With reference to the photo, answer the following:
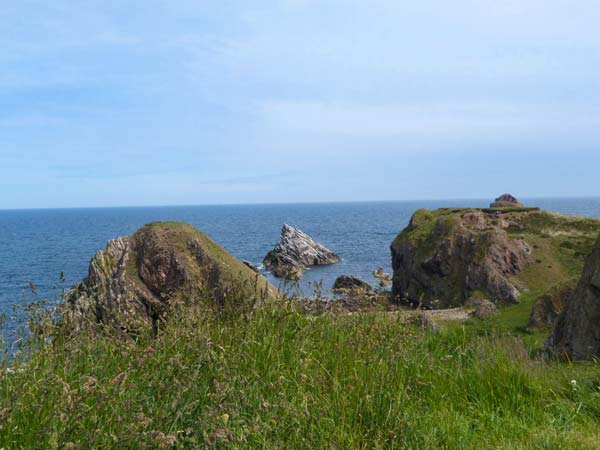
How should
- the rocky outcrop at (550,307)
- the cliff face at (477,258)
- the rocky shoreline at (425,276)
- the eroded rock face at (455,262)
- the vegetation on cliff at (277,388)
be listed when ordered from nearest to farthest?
the vegetation on cliff at (277,388), the rocky shoreline at (425,276), the rocky outcrop at (550,307), the eroded rock face at (455,262), the cliff face at (477,258)

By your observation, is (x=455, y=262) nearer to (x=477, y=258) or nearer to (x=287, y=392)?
(x=477, y=258)

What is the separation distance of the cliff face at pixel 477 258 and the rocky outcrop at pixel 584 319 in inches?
1125

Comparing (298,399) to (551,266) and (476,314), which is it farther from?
(551,266)

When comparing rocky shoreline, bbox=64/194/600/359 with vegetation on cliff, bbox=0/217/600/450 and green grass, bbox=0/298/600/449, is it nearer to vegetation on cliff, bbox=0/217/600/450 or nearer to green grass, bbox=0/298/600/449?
vegetation on cliff, bbox=0/217/600/450

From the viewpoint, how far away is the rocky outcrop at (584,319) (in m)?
12.6

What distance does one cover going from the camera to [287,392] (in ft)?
18.3

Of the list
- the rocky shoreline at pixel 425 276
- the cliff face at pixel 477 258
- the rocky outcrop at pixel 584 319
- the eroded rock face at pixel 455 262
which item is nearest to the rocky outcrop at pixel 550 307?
the rocky shoreline at pixel 425 276

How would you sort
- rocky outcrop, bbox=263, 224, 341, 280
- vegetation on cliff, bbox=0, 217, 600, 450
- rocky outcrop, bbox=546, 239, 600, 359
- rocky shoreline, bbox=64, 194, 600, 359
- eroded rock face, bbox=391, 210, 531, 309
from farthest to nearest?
1. rocky outcrop, bbox=263, 224, 341, 280
2. eroded rock face, bbox=391, 210, 531, 309
3. rocky outcrop, bbox=546, 239, 600, 359
4. rocky shoreline, bbox=64, 194, 600, 359
5. vegetation on cliff, bbox=0, 217, 600, 450

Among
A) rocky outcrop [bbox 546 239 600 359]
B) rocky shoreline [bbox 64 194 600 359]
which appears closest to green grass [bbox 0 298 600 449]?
rocky shoreline [bbox 64 194 600 359]

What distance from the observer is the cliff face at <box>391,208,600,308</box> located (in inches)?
A: 1767

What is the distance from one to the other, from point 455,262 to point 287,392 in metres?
45.8

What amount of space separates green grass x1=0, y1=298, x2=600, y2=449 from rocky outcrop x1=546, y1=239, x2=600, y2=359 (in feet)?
18.7

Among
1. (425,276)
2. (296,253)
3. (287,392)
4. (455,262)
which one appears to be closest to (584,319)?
(287,392)

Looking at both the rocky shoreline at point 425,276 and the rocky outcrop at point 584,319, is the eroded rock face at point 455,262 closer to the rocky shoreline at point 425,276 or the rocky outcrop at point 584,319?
the rocky shoreline at point 425,276
